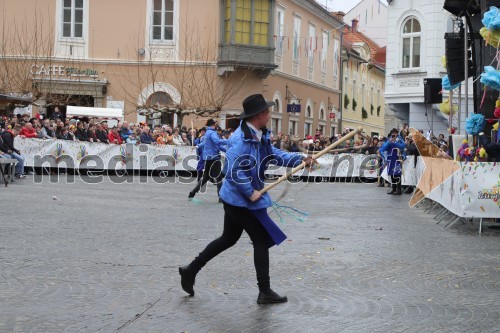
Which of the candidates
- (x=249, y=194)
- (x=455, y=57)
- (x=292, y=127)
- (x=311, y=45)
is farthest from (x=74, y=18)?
(x=249, y=194)

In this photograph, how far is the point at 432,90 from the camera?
72.3 ft

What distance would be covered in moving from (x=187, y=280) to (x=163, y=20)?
35.9m

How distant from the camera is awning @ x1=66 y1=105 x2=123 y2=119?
37.2 metres

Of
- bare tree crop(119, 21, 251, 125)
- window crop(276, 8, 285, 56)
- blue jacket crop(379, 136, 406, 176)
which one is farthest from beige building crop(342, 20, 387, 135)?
blue jacket crop(379, 136, 406, 176)

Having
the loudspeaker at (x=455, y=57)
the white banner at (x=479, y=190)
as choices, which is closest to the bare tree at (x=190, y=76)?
the loudspeaker at (x=455, y=57)

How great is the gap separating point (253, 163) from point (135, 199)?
11482 mm

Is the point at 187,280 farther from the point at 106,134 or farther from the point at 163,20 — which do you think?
the point at 163,20

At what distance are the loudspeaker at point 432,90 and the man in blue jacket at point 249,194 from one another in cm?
1458

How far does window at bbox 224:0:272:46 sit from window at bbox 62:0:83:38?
23.1 ft

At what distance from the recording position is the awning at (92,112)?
37.2 m

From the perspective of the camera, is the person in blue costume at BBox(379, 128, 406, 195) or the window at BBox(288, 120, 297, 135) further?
the window at BBox(288, 120, 297, 135)

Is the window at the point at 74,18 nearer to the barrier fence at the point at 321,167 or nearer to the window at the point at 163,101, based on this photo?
the window at the point at 163,101

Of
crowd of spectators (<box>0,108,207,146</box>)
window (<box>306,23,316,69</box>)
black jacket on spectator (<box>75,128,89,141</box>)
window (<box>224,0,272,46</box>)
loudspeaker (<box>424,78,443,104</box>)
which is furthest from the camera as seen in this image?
window (<box>306,23,316,69</box>)

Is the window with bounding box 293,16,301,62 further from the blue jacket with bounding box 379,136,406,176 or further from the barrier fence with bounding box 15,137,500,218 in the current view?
the blue jacket with bounding box 379,136,406,176
